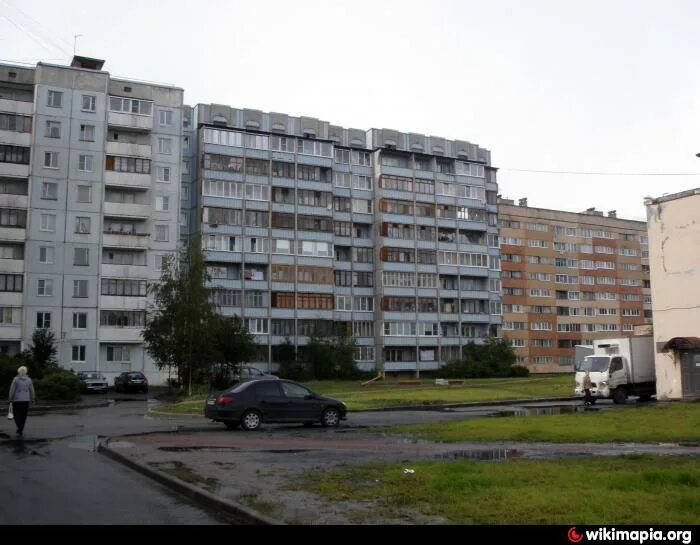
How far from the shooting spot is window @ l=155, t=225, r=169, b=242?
7025cm

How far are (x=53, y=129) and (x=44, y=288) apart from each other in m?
14.9

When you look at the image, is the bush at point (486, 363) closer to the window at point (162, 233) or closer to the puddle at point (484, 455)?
the window at point (162, 233)

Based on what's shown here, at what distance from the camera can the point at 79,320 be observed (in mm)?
65375

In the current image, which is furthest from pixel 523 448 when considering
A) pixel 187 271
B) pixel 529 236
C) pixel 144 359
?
pixel 529 236

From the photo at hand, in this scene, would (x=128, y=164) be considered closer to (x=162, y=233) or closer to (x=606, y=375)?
(x=162, y=233)

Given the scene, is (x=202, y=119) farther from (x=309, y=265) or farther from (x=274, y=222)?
(x=309, y=265)

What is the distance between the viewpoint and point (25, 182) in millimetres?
66125

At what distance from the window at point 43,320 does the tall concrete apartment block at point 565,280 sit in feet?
213

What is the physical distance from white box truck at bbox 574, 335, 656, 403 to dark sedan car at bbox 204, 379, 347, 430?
661 inches

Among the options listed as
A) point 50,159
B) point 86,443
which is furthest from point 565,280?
point 86,443

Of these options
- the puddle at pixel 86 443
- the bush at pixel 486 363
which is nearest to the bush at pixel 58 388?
the puddle at pixel 86 443

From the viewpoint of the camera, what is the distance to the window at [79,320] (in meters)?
65.2

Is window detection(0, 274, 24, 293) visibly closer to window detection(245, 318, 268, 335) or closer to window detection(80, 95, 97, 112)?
window detection(80, 95, 97, 112)

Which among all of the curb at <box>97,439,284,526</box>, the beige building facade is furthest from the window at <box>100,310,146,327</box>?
the curb at <box>97,439,284,526</box>
